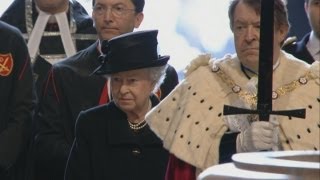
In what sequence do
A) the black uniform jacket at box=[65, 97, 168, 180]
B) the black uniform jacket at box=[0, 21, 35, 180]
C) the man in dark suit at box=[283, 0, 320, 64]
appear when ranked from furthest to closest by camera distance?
the man in dark suit at box=[283, 0, 320, 64] → the black uniform jacket at box=[0, 21, 35, 180] → the black uniform jacket at box=[65, 97, 168, 180]

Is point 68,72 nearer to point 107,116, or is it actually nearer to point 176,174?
point 107,116

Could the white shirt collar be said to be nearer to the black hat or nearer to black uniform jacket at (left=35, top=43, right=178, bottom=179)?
black uniform jacket at (left=35, top=43, right=178, bottom=179)

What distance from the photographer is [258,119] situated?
113 inches

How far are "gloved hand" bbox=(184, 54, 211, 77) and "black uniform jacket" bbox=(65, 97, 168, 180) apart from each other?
40cm

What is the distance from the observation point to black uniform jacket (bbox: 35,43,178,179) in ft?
12.7

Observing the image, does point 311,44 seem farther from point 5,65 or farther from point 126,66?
point 5,65

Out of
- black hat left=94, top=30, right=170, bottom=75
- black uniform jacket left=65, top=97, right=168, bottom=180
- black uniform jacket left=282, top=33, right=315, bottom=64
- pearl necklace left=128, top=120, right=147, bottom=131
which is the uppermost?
black hat left=94, top=30, right=170, bottom=75

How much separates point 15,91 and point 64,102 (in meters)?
0.21

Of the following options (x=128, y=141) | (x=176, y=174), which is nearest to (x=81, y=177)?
(x=128, y=141)

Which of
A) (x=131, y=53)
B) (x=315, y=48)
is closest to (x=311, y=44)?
(x=315, y=48)

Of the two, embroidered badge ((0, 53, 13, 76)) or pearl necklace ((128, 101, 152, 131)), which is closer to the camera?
pearl necklace ((128, 101, 152, 131))

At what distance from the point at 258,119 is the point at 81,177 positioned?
812mm

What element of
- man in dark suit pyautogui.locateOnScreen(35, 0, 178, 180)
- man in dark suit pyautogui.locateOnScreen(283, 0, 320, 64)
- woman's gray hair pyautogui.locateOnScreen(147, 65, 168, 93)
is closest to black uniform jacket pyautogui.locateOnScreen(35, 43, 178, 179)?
man in dark suit pyautogui.locateOnScreen(35, 0, 178, 180)

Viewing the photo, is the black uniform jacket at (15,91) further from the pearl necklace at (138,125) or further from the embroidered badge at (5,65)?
the pearl necklace at (138,125)
